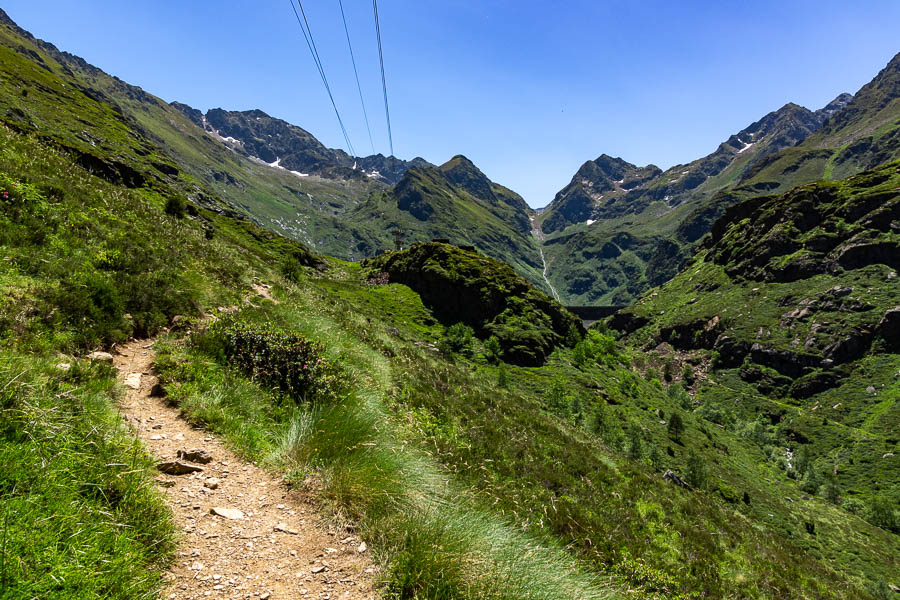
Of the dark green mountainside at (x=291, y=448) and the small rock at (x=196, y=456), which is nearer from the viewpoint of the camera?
the dark green mountainside at (x=291, y=448)

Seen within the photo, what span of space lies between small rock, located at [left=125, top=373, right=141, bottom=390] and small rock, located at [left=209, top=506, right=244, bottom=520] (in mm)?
3644

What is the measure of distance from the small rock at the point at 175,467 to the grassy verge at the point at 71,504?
0.67m

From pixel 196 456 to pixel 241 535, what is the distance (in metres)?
1.80

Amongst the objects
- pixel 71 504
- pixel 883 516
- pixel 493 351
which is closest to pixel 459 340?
pixel 493 351

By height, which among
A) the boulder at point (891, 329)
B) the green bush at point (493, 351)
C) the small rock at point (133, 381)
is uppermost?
the boulder at point (891, 329)

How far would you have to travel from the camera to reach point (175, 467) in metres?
4.86

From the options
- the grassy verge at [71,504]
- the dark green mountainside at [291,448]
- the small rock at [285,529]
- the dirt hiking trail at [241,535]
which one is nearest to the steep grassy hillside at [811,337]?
the dark green mountainside at [291,448]

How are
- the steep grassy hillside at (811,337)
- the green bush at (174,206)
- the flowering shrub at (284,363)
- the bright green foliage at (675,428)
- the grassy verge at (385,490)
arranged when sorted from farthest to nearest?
the steep grassy hillside at (811,337) < the bright green foliage at (675,428) < the green bush at (174,206) < the flowering shrub at (284,363) < the grassy verge at (385,490)

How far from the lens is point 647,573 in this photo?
30.9 ft

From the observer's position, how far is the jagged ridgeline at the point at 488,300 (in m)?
69.8

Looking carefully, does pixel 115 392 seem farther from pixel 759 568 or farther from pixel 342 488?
pixel 759 568

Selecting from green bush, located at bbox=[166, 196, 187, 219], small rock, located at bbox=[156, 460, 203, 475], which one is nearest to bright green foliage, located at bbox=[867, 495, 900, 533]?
small rock, located at bbox=[156, 460, 203, 475]

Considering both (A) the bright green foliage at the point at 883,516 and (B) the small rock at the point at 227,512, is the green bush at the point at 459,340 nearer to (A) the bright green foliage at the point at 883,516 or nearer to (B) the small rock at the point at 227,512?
(B) the small rock at the point at 227,512

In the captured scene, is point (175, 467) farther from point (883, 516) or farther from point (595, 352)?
point (883, 516)
